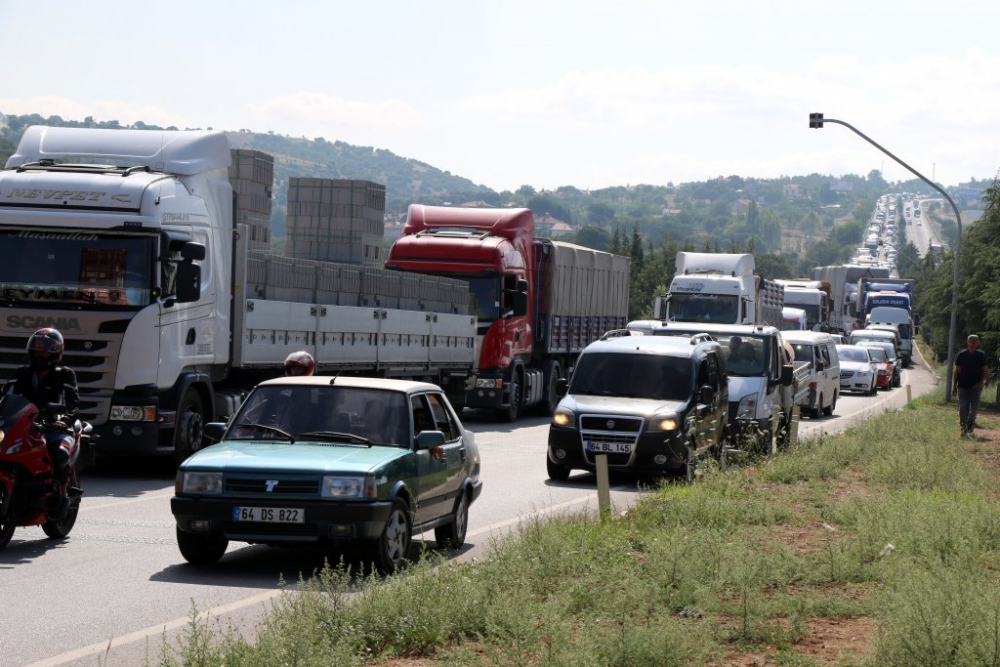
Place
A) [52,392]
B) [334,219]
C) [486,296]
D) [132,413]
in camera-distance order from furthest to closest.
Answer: [334,219] < [486,296] < [132,413] < [52,392]

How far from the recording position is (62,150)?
18.6 m

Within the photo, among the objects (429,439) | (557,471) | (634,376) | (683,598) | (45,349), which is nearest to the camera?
(683,598)

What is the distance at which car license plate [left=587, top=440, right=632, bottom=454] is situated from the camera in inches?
720

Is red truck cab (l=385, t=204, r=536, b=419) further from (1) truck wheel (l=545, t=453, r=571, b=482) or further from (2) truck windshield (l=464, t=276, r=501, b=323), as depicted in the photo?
(1) truck wheel (l=545, t=453, r=571, b=482)

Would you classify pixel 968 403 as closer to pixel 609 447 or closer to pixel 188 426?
pixel 609 447

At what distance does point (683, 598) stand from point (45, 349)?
5.88 metres

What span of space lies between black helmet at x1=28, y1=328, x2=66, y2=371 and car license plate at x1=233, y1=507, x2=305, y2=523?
2.70m

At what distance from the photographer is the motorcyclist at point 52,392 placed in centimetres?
1203

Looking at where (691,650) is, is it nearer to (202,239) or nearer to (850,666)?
(850,666)

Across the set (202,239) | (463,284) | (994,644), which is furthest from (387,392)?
(463,284)

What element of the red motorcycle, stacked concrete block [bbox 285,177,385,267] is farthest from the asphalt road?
stacked concrete block [bbox 285,177,385,267]

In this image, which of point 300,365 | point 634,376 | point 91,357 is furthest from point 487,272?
Answer: point 300,365

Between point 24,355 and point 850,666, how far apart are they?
464 inches

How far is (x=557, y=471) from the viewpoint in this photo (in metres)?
19.0
